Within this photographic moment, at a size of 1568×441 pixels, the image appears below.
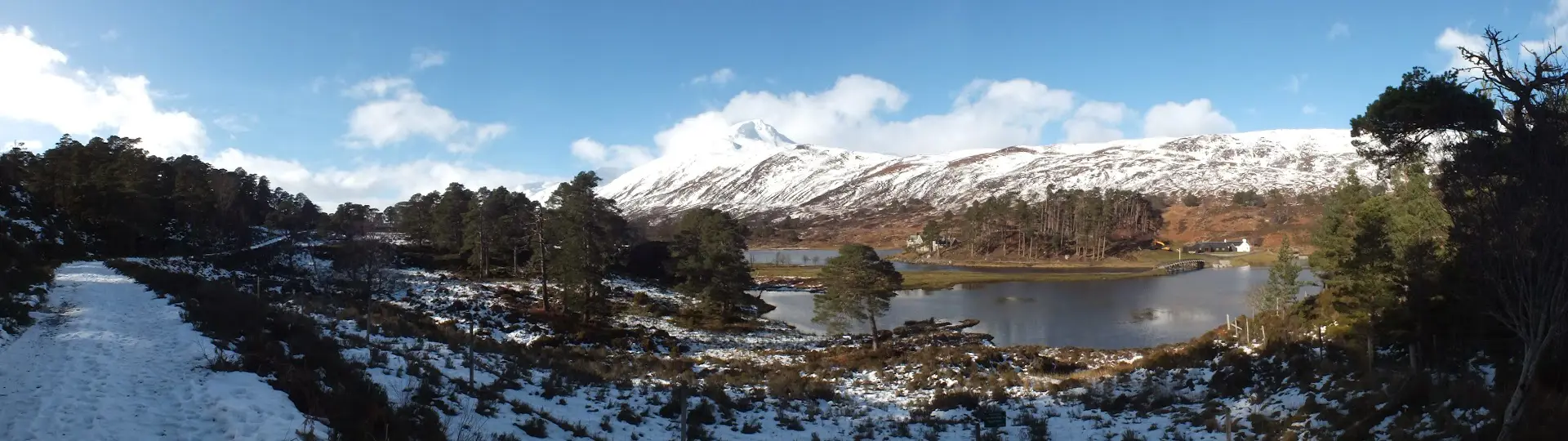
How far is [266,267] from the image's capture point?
4247cm

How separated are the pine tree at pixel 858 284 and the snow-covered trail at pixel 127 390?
86.2 ft

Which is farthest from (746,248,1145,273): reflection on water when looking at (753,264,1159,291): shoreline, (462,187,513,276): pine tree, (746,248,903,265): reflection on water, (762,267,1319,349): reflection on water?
(462,187,513,276): pine tree

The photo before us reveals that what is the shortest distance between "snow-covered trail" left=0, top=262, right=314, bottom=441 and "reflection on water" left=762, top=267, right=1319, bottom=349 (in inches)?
1387

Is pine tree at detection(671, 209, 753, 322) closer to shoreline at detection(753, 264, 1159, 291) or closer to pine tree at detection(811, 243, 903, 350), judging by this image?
pine tree at detection(811, 243, 903, 350)

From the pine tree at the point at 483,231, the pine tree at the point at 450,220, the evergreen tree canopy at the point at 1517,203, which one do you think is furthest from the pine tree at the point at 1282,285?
the pine tree at the point at 450,220

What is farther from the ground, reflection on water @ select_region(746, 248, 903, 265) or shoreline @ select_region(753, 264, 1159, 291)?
reflection on water @ select_region(746, 248, 903, 265)

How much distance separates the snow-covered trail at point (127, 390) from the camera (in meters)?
7.84

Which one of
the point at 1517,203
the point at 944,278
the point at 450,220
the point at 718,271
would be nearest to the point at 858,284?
the point at 718,271

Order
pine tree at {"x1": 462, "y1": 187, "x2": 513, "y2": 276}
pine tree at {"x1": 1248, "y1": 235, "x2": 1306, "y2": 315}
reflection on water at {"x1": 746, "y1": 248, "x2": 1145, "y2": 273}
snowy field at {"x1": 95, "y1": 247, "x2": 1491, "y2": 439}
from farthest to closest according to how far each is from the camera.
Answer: reflection on water at {"x1": 746, "y1": 248, "x2": 1145, "y2": 273}
pine tree at {"x1": 462, "y1": 187, "x2": 513, "y2": 276}
pine tree at {"x1": 1248, "y1": 235, "x2": 1306, "y2": 315}
snowy field at {"x1": 95, "y1": 247, "x2": 1491, "y2": 439}

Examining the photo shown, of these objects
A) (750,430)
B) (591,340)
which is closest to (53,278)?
(591,340)

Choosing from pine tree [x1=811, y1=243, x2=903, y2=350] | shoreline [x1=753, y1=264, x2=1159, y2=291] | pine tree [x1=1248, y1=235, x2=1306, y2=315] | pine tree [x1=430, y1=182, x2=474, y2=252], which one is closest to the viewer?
pine tree [x1=1248, y1=235, x2=1306, y2=315]

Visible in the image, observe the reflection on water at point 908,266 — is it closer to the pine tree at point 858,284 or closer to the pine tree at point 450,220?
the pine tree at point 858,284

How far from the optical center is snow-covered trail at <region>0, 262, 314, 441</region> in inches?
309

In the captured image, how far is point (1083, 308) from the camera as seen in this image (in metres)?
53.4
